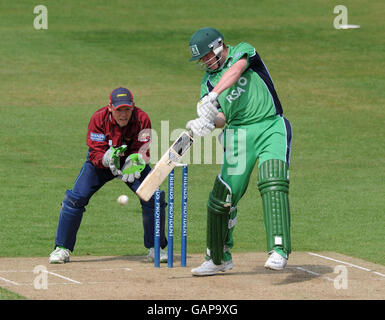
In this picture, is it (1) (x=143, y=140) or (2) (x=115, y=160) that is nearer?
(2) (x=115, y=160)

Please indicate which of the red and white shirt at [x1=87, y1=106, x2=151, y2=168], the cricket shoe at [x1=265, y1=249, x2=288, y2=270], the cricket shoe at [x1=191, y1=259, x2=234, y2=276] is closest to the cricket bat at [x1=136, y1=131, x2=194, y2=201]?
the cricket shoe at [x1=191, y1=259, x2=234, y2=276]

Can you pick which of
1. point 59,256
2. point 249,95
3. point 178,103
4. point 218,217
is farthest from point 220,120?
point 178,103

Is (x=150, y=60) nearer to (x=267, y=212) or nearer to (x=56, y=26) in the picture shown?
(x=56, y=26)

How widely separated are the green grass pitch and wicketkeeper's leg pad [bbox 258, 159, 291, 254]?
82.1 inches

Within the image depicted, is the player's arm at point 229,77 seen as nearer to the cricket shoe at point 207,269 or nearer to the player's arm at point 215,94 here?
the player's arm at point 215,94

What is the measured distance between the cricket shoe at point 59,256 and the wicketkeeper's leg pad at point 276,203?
2.38 metres

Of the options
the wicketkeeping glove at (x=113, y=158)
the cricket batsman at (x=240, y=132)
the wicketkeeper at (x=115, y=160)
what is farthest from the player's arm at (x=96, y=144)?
the cricket batsman at (x=240, y=132)

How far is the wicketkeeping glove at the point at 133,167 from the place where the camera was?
9.48 meters

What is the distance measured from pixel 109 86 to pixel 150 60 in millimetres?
2953

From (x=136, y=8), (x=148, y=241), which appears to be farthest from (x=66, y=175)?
(x=136, y=8)

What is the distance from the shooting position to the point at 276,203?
834cm

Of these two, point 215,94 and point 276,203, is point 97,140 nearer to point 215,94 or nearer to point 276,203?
point 215,94

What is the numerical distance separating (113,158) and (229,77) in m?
1.69

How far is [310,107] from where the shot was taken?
2098 cm
